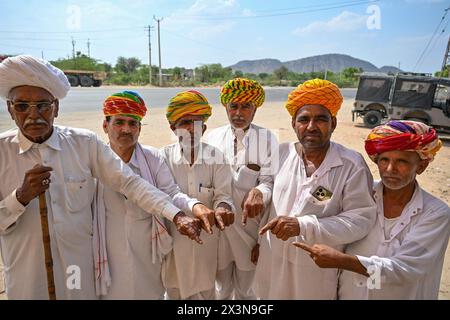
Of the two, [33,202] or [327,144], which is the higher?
[327,144]

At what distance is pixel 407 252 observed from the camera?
5.75 feet

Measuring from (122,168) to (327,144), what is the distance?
135 centimetres

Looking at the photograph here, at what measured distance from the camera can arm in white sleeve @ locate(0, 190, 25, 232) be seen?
1.71m

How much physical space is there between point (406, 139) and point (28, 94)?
2133 millimetres

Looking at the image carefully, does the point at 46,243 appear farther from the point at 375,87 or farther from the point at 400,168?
the point at 375,87

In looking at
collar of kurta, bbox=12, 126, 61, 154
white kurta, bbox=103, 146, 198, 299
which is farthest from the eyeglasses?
white kurta, bbox=103, 146, 198, 299

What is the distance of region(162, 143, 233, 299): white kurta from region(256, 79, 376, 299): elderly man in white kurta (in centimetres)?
44

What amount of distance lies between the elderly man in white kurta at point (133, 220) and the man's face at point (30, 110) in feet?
1.63

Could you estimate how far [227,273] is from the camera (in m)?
2.79

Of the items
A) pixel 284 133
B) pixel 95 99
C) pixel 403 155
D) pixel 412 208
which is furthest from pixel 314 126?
pixel 95 99

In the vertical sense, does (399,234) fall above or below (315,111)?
below
